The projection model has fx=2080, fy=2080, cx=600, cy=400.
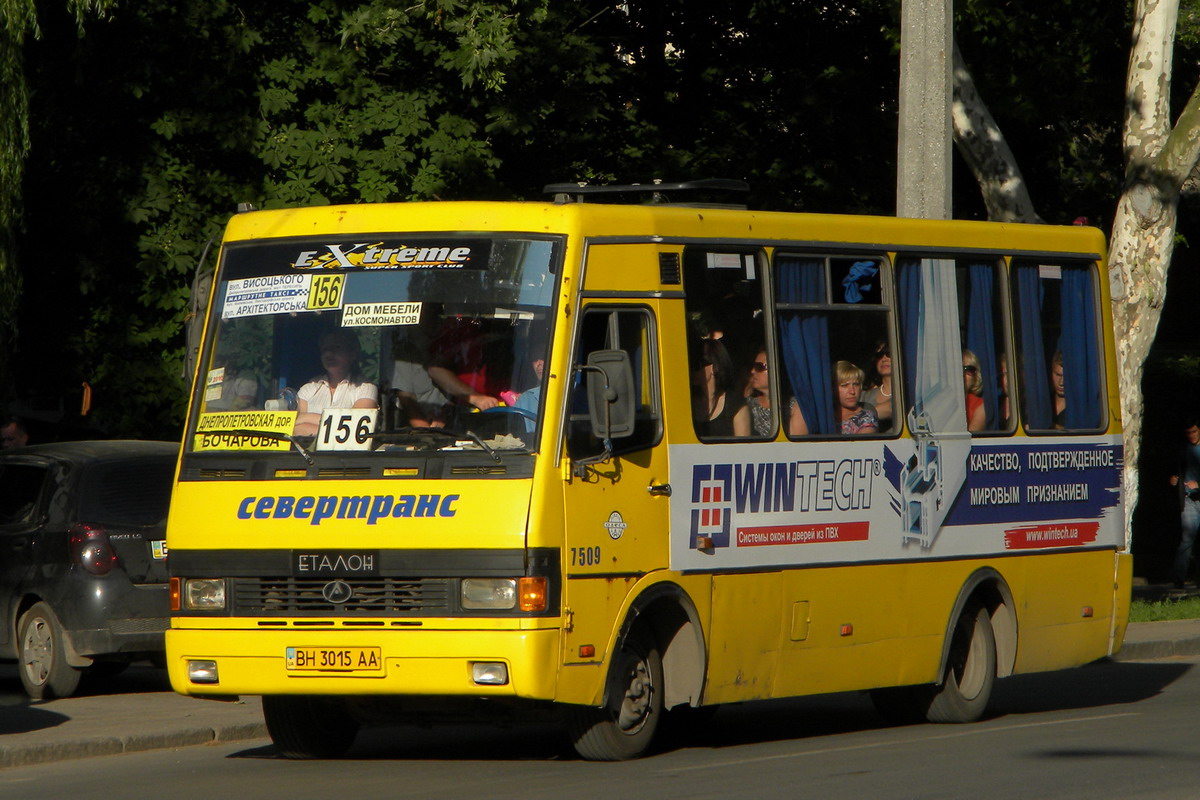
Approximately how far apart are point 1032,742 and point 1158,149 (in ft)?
27.8

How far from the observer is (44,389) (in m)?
20.5

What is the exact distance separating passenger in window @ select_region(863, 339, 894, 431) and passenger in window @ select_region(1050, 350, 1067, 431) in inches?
68.6

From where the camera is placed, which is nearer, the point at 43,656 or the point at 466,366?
the point at 466,366

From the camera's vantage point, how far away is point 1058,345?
13.2m

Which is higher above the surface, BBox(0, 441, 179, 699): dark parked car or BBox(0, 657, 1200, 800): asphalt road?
BBox(0, 441, 179, 699): dark parked car

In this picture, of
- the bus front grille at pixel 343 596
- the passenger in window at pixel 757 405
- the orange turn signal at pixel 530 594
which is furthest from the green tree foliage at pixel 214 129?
the orange turn signal at pixel 530 594

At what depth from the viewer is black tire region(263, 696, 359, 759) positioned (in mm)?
10719

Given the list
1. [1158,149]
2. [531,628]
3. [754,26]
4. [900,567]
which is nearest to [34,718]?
[531,628]

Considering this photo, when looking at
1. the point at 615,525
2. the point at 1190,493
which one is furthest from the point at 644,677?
the point at 1190,493

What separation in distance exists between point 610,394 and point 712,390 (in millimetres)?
1123

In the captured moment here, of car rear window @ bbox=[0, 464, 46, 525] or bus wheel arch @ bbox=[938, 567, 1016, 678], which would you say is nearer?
bus wheel arch @ bbox=[938, 567, 1016, 678]

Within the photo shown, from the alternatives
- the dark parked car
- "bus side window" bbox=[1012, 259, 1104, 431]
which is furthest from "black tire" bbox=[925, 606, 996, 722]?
the dark parked car

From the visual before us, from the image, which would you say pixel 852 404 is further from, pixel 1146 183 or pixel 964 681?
pixel 1146 183

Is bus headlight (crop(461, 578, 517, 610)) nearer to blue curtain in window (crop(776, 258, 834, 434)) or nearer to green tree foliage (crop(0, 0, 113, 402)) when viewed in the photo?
blue curtain in window (crop(776, 258, 834, 434))
